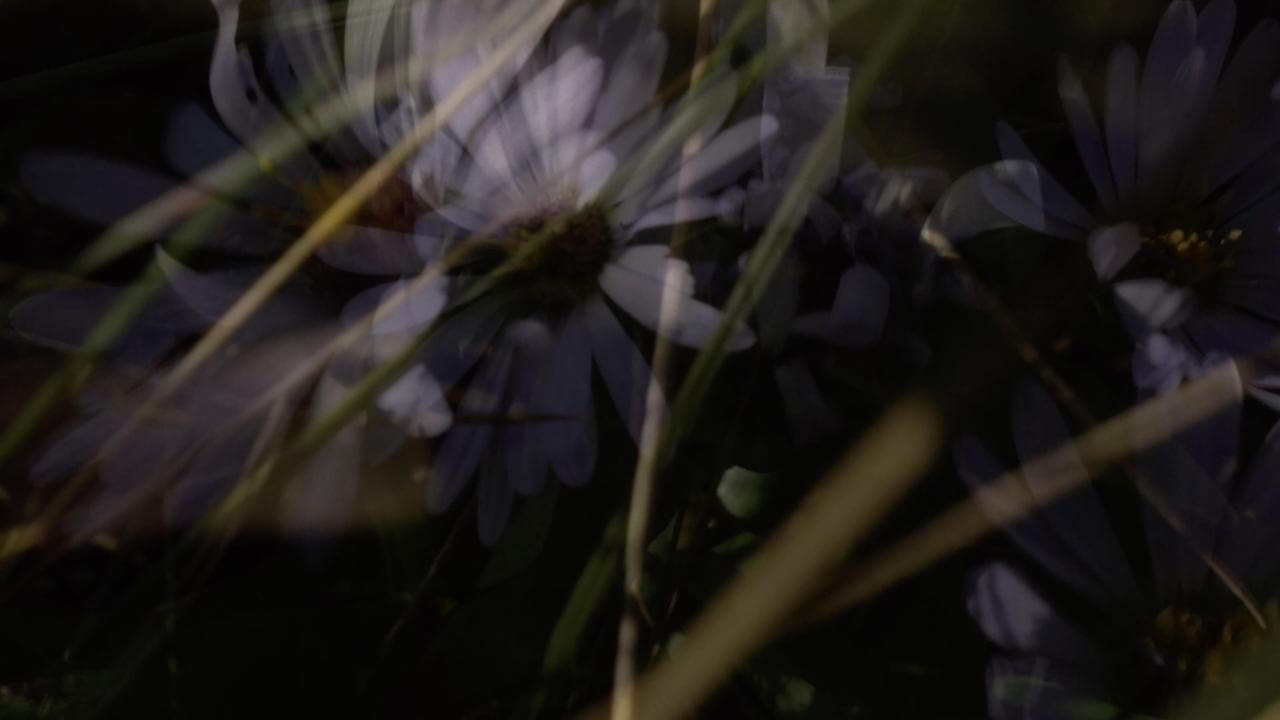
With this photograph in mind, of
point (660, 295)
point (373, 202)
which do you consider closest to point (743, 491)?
point (660, 295)

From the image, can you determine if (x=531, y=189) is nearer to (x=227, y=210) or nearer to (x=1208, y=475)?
(x=227, y=210)

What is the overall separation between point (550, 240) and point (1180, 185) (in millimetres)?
264

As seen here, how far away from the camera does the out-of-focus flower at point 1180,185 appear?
0.45 m

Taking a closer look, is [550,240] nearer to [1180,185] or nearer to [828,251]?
[828,251]

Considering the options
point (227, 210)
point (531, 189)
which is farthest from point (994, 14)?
point (227, 210)

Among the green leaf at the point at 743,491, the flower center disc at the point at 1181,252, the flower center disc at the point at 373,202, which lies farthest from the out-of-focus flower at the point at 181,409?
the flower center disc at the point at 1181,252

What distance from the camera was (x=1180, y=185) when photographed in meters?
0.51

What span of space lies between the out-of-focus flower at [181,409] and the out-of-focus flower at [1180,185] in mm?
250

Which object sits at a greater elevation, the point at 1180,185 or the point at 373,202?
the point at 373,202

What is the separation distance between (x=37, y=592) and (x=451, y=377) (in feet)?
0.66

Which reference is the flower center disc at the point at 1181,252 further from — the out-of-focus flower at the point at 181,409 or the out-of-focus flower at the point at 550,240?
the out-of-focus flower at the point at 181,409

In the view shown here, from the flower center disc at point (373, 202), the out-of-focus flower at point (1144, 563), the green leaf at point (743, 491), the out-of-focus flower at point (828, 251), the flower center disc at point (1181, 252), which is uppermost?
the flower center disc at point (373, 202)

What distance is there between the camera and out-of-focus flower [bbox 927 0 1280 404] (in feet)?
1.47

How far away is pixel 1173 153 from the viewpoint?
498mm
